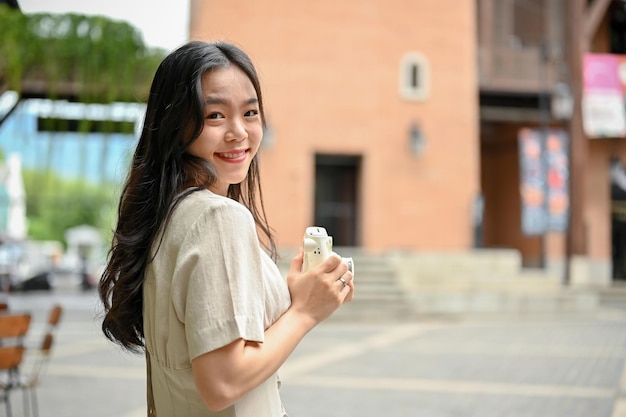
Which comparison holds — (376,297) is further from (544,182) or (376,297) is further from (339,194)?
(544,182)

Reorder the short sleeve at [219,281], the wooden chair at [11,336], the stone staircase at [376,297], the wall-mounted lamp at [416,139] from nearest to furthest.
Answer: the short sleeve at [219,281] < the wooden chair at [11,336] < the stone staircase at [376,297] < the wall-mounted lamp at [416,139]

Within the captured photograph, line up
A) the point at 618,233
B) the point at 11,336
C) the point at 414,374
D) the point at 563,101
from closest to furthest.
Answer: the point at 11,336 → the point at 414,374 → the point at 563,101 → the point at 618,233

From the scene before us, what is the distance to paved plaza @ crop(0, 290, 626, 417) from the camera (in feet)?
16.6

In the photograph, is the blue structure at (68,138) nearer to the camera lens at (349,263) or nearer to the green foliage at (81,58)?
the green foliage at (81,58)

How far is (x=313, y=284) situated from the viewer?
3.82 feet

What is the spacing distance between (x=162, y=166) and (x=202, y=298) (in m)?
0.28

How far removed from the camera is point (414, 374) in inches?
257

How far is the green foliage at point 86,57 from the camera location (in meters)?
13.0

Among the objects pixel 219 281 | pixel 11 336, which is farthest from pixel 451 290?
pixel 219 281

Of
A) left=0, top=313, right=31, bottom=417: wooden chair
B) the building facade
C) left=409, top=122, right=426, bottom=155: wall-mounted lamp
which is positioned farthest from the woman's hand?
left=409, top=122, right=426, bottom=155: wall-mounted lamp

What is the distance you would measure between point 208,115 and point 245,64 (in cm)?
12

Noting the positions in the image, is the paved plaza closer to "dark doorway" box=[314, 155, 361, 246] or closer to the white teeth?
the white teeth

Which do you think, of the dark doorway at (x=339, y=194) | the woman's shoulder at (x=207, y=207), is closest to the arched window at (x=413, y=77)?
the dark doorway at (x=339, y=194)

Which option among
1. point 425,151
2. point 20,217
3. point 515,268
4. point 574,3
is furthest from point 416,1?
point 20,217
